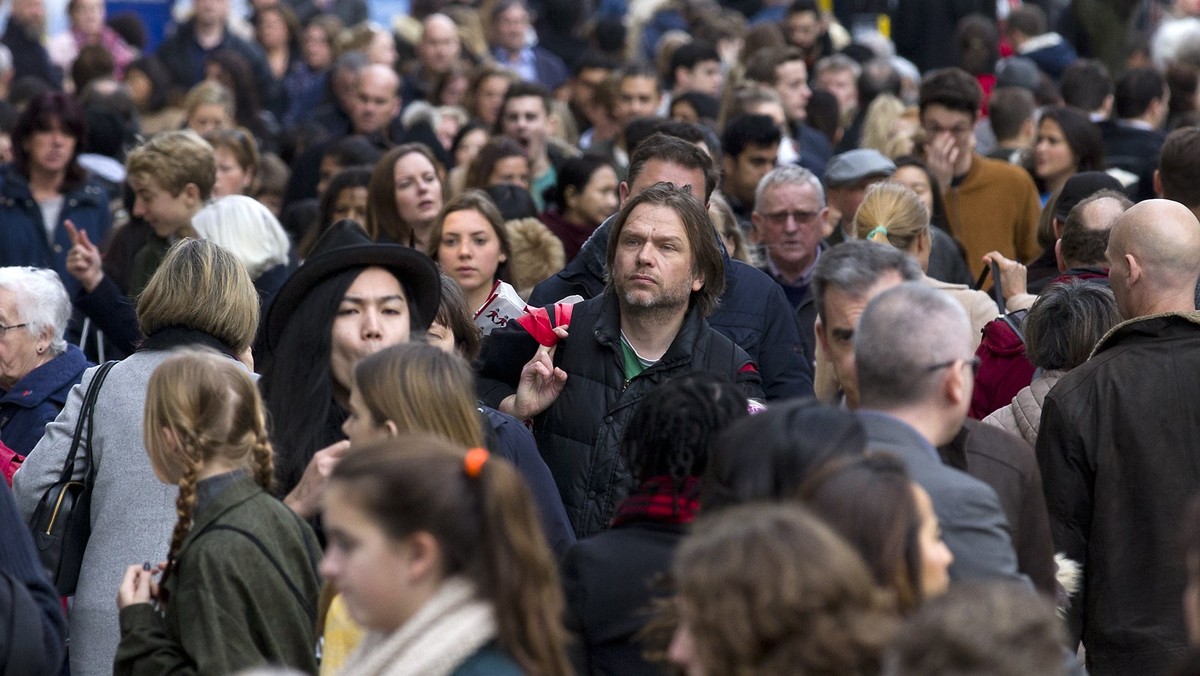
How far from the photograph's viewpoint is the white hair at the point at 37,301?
20.1 feet

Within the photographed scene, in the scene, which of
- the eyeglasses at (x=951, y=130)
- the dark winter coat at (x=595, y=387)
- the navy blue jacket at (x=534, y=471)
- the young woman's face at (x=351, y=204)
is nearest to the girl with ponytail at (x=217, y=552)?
the navy blue jacket at (x=534, y=471)

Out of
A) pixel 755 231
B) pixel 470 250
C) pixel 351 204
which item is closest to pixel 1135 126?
pixel 755 231

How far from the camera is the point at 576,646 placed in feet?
13.1

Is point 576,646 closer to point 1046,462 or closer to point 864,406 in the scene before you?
point 864,406

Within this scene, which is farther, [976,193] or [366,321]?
[976,193]

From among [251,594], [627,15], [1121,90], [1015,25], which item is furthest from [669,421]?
[627,15]

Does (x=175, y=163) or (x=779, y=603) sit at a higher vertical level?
(x=175, y=163)

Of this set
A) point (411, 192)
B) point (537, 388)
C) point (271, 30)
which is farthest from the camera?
point (271, 30)

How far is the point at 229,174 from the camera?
31.5ft

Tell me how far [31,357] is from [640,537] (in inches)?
123

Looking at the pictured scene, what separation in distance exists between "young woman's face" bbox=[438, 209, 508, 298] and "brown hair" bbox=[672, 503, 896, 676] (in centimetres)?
457

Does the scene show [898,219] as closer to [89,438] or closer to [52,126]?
[89,438]

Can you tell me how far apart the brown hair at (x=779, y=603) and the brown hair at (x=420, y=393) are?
4.42ft

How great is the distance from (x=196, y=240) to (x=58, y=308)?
1.31m
